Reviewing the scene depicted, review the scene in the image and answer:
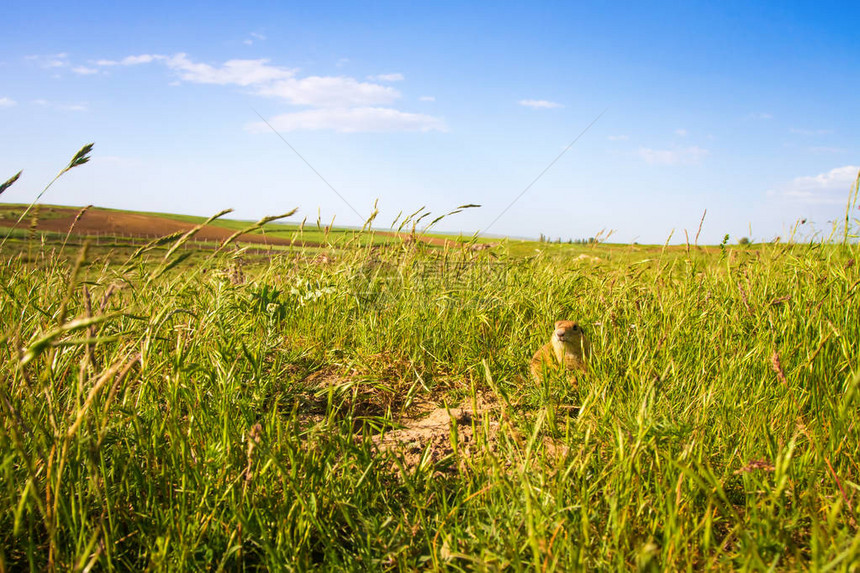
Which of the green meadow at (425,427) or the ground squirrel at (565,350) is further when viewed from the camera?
the ground squirrel at (565,350)

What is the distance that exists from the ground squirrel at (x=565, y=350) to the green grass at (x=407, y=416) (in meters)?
0.10

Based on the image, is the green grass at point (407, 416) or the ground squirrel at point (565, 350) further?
the ground squirrel at point (565, 350)

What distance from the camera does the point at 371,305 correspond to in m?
2.99

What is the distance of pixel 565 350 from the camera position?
2.45 meters

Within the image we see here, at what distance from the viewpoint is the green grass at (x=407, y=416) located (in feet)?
3.85

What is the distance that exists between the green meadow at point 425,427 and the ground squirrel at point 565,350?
0.11 metres

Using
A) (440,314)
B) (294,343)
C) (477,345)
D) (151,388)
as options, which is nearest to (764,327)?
(477,345)

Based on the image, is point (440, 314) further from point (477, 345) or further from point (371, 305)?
point (371, 305)

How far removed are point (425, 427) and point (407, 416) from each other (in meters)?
0.15

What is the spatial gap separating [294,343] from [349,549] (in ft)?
5.05

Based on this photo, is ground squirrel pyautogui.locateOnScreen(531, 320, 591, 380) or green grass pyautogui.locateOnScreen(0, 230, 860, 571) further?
ground squirrel pyautogui.locateOnScreen(531, 320, 591, 380)

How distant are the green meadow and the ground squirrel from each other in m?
0.11

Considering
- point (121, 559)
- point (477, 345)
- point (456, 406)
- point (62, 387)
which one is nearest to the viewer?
point (121, 559)

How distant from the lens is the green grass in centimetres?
117
